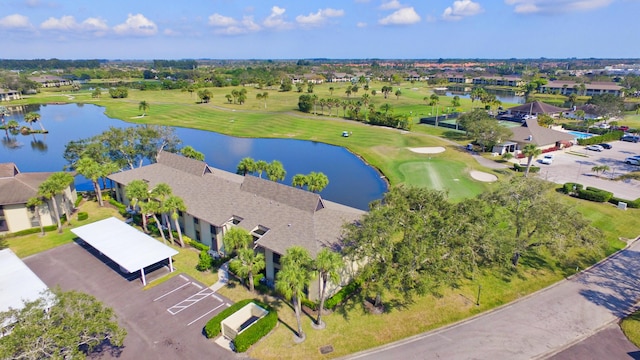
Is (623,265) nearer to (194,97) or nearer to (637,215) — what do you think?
(637,215)

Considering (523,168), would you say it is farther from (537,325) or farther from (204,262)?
(204,262)

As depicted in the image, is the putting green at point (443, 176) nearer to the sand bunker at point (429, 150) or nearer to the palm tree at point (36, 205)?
the sand bunker at point (429, 150)

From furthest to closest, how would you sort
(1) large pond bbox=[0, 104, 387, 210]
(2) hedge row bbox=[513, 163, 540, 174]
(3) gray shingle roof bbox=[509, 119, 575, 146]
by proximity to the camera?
(3) gray shingle roof bbox=[509, 119, 575, 146] → (2) hedge row bbox=[513, 163, 540, 174] → (1) large pond bbox=[0, 104, 387, 210]

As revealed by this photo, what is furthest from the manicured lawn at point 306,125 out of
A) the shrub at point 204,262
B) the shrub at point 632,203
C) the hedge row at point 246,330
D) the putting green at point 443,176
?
the hedge row at point 246,330

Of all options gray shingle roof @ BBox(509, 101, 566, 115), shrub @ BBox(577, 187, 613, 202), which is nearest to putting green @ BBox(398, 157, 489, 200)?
shrub @ BBox(577, 187, 613, 202)

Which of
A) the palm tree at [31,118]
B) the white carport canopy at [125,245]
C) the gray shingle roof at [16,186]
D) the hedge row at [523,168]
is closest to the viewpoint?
the white carport canopy at [125,245]

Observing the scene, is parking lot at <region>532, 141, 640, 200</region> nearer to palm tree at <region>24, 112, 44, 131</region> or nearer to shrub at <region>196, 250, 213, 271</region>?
shrub at <region>196, 250, 213, 271</region>
